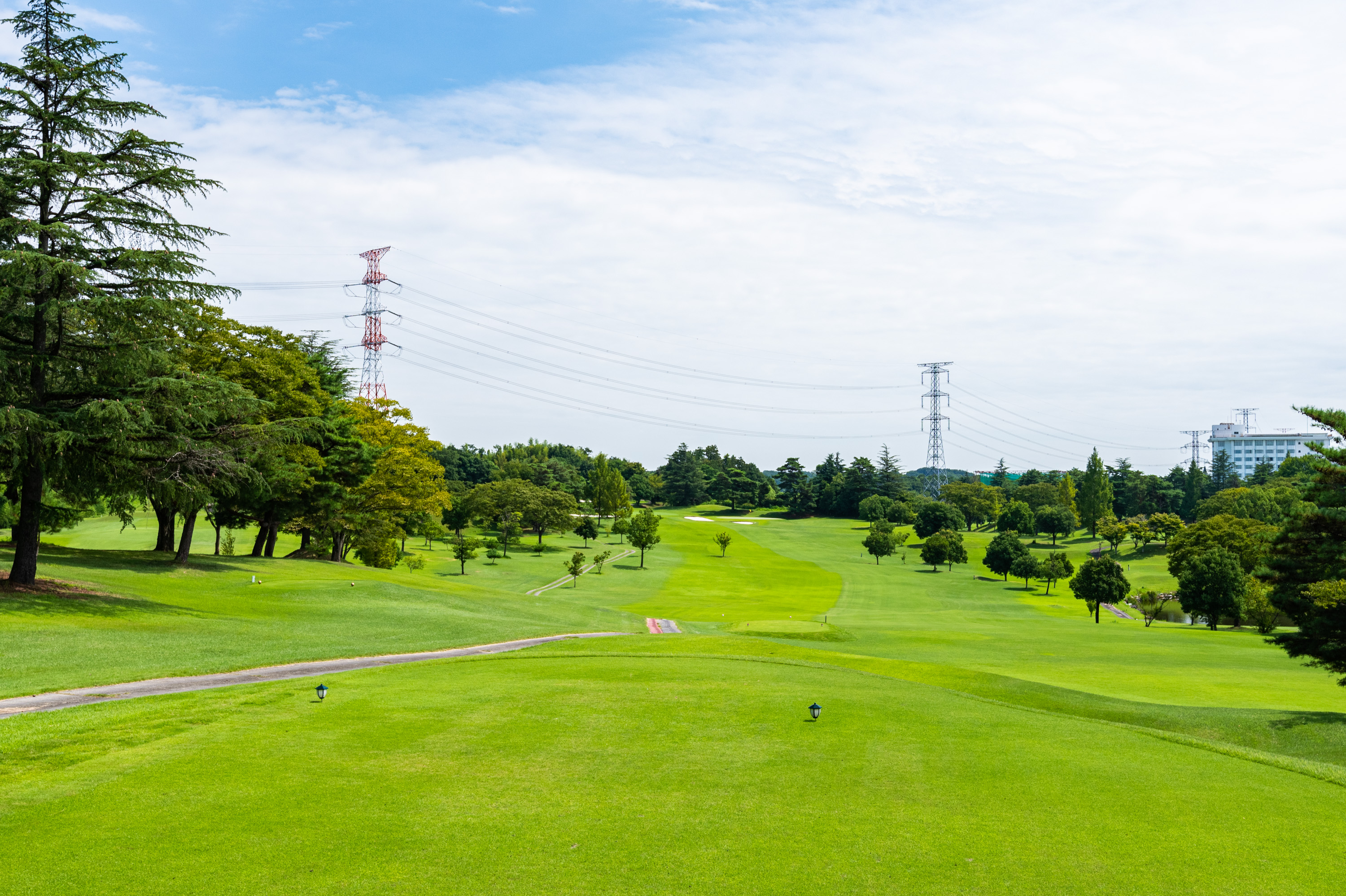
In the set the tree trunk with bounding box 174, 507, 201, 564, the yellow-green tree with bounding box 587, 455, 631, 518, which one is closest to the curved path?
the tree trunk with bounding box 174, 507, 201, 564

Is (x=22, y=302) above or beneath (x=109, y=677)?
above

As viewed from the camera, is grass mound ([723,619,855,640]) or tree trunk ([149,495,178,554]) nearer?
grass mound ([723,619,855,640])

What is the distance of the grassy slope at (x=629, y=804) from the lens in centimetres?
961

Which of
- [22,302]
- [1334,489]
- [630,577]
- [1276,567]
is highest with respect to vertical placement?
[22,302]

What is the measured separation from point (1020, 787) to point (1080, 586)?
58120mm

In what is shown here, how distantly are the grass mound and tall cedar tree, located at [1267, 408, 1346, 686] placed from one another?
67.3 feet

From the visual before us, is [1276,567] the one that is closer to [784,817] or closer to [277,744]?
[784,817]

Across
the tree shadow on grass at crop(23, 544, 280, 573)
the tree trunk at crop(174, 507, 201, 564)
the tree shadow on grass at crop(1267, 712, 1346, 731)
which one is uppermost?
the tree trunk at crop(174, 507, 201, 564)

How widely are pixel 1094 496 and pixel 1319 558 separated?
11684cm

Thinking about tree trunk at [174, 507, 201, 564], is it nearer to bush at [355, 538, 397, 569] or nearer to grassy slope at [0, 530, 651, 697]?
grassy slope at [0, 530, 651, 697]

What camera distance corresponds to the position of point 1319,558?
24750 mm

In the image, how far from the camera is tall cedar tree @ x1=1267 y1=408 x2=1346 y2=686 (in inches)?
927

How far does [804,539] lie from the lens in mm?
127875

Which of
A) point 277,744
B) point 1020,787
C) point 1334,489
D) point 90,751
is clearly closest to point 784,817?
point 1020,787
